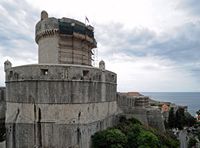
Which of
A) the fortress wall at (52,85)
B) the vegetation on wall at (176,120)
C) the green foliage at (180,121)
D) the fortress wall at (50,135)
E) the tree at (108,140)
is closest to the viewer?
the fortress wall at (50,135)

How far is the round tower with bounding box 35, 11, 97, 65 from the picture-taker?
1967 centimetres

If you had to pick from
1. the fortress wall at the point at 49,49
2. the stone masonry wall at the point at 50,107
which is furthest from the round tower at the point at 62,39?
the stone masonry wall at the point at 50,107

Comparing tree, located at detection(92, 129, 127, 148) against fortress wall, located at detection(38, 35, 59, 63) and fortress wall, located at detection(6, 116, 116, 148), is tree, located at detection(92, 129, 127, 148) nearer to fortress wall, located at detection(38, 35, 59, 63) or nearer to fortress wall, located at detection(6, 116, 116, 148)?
fortress wall, located at detection(6, 116, 116, 148)

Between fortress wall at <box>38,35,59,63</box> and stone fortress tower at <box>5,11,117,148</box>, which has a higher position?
fortress wall at <box>38,35,59,63</box>

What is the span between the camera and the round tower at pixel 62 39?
19672 millimetres

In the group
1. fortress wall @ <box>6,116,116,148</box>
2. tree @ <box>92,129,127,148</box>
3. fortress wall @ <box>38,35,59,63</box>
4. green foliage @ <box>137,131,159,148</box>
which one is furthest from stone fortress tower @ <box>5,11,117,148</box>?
fortress wall @ <box>38,35,59,63</box>

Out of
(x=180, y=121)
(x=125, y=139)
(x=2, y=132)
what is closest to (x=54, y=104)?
(x=125, y=139)

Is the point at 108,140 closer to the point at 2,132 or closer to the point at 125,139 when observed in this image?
the point at 125,139

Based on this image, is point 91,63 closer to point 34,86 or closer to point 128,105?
point 128,105

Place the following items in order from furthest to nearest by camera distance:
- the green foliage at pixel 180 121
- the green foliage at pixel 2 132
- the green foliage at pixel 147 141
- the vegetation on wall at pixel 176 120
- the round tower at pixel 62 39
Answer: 1. the green foliage at pixel 180 121
2. the vegetation on wall at pixel 176 120
3. the round tower at pixel 62 39
4. the green foliage at pixel 2 132
5. the green foliage at pixel 147 141

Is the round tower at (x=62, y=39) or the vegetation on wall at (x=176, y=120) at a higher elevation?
the round tower at (x=62, y=39)

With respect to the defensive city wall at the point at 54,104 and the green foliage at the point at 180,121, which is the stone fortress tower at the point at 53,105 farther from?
the green foliage at the point at 180,121

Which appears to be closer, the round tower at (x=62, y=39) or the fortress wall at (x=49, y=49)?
the round tower at (x=62, y=39)

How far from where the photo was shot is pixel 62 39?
65.4ft
